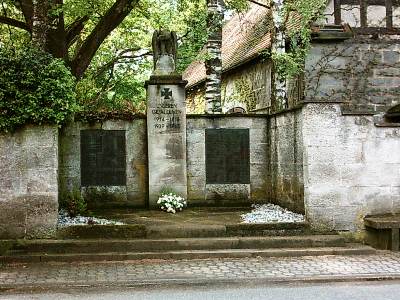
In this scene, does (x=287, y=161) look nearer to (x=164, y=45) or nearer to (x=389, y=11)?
(x=164, y=45)

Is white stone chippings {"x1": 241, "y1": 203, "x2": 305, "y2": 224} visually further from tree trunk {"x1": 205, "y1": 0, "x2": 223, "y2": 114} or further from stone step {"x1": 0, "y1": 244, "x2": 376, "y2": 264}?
tree trunk {"x1": 205, "y1": 0, "x2": 223, "y2": 114}

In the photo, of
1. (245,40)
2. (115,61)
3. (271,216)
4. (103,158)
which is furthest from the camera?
(115,61)

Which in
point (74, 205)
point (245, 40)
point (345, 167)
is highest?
point (245, 40)

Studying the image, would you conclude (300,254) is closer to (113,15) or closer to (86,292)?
(86,292)

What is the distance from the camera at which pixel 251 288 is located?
7.96m

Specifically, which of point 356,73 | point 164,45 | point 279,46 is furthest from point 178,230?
point 356,73

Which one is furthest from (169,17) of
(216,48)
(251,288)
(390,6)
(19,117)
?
(251,288)

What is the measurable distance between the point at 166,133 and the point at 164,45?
84.2 inches

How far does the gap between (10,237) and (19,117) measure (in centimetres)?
218

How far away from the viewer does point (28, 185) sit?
10320 millimetres

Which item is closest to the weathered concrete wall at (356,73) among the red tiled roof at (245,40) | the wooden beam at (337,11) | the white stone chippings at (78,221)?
the wooden beam at (337,11)

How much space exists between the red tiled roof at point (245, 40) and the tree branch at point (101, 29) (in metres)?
4.85

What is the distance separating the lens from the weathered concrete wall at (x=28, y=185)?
404 inches

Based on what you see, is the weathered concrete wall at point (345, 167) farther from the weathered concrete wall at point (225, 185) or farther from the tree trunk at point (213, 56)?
the tree trunk at point (213, 56)
